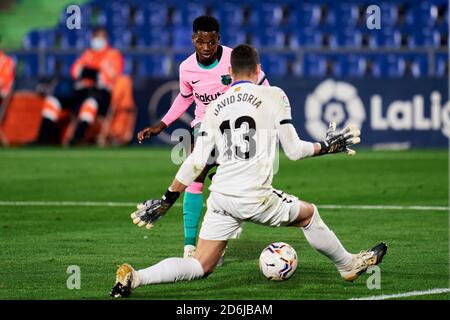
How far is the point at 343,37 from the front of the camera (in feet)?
91.4

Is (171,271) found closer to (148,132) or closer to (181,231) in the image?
(148,132)

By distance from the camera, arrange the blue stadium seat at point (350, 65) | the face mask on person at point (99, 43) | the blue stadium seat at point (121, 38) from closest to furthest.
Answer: the blue stadium seat at point (350, 65) < the face mask on person at point (99, 43) < the blue stadium seat at point (121, 38)

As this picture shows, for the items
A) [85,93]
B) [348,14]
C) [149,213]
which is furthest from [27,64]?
[149,213]

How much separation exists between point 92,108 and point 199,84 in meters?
14.6

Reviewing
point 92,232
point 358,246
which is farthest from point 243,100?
point 92,232

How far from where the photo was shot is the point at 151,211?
343 inches

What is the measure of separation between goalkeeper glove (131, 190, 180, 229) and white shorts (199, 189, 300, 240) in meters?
0.41

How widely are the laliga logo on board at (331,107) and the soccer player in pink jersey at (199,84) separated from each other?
1302 cm

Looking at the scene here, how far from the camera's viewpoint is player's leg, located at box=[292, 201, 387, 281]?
340 inches

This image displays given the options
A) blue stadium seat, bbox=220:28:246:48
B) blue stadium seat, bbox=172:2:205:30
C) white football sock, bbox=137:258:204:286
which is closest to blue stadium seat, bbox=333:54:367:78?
blue stadium seat, bbox=220:28:246:48

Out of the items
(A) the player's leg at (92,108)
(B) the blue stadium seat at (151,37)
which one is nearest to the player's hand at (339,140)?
(A) the player's leg at (92,108)

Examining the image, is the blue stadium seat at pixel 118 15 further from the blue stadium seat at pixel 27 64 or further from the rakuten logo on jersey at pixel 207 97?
the rakuten logo on jersey at pixel 207 97

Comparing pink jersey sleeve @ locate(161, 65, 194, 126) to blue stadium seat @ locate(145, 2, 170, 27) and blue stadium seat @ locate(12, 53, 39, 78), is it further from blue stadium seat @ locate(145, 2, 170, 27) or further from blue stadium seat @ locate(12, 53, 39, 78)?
blue stadium seat @ locate(145, 2, 170, 27)

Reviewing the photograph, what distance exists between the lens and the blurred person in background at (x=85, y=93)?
2514 centimetres
